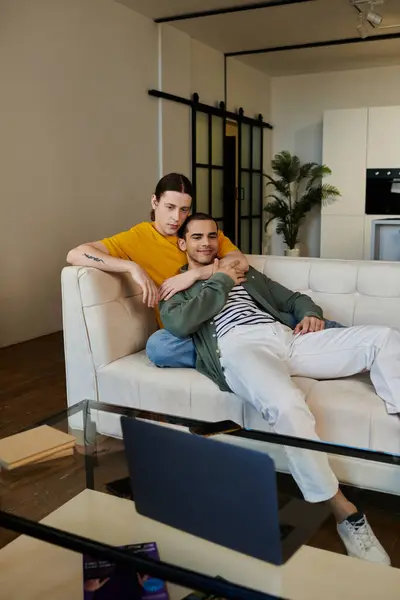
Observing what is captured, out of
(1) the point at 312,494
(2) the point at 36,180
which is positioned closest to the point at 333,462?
(1) the point at 312,494

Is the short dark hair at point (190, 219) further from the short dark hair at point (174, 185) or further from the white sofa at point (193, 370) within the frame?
the white sofa at point (193, 370)

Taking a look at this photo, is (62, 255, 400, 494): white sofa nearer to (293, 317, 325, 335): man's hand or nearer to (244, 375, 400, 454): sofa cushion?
(244, 375, 400, 454): sofa cushion

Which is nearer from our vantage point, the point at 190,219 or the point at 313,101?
the point at 190,219

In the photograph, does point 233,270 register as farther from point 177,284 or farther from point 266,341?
point 266,341

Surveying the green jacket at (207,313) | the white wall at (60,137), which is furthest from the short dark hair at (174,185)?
the white wall at (60,137)

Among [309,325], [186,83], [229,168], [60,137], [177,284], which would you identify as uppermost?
[186,83]

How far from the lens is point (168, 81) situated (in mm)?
5895

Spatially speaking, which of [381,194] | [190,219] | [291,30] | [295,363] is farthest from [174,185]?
[381,194]

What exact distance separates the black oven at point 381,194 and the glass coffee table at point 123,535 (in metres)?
5.91

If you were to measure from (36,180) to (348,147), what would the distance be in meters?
4.07

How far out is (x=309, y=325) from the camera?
222cm

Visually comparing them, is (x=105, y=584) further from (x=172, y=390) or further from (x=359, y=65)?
(x=359, y=65)

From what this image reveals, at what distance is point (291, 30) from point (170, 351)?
4.93 metres

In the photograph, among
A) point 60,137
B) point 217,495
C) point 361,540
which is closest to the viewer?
point 217,495
